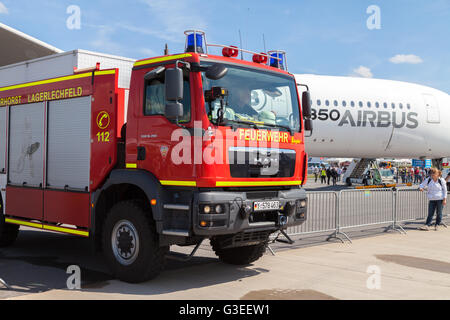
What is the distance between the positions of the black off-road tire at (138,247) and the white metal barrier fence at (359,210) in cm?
431

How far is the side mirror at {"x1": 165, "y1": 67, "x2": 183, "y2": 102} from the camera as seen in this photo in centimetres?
558

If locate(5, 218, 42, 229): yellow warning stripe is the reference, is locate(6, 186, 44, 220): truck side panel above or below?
above

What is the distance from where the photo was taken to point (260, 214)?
626cm

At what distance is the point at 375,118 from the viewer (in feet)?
70.9

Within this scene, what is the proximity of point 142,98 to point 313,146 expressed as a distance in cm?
1584

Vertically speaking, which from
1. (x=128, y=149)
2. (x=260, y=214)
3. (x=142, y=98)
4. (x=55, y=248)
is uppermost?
(x=142, y=98)

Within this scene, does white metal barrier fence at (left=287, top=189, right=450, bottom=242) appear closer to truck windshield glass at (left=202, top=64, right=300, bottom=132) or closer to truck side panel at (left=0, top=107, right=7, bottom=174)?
truck windshield glass at (left=202, top=64, right=300, bottom=132)

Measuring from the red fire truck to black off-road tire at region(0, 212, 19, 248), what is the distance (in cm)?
113

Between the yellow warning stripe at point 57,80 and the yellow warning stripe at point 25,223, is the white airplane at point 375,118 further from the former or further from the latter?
the yellow warning stripe at point 25,223

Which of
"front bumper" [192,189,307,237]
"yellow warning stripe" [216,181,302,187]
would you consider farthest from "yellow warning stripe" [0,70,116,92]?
"front bumper" [192,189,307,237]

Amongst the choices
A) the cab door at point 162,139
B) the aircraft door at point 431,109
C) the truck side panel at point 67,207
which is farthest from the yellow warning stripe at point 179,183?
the aircraft door at point 431,109

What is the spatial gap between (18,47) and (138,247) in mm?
10695
